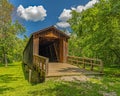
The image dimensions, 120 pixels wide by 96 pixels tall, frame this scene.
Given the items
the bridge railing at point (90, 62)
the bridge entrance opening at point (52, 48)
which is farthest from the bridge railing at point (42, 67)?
the bridge entrance opening at point (52, 48)

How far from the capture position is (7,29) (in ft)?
105

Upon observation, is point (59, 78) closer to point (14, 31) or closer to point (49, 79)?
point (49, 79)

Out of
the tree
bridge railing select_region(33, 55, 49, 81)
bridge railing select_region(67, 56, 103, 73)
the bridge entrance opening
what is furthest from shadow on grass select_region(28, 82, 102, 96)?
the tree

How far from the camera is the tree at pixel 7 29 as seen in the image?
31.5m

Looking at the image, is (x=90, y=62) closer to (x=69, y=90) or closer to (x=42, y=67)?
(x=42, y=67)

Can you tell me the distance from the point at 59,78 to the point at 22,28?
24.6 metres

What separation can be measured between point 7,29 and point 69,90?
25.1 m

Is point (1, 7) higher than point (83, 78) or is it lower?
higher

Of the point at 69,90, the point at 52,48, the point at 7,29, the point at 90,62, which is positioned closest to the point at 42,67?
the point at 90,62

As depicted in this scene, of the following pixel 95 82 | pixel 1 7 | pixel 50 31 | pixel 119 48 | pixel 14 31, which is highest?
pixel 1 7

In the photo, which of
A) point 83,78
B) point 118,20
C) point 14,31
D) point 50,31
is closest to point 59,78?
point 83,78

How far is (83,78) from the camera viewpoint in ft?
37.2

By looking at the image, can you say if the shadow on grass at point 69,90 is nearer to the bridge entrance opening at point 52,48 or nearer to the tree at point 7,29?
the bridge entrance opening at point 52,48

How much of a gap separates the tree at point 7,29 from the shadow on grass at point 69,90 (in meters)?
23.2
